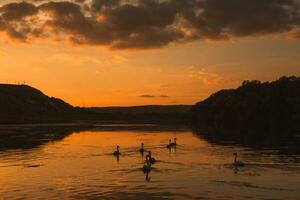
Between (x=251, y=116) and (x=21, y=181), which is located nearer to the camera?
(x=21, y=181)

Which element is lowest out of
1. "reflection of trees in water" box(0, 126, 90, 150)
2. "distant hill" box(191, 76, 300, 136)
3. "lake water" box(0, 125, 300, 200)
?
"lake water" box(0, 125, 300, 200)

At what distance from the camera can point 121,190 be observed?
44094mm

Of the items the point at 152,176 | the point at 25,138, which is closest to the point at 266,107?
the point at 25,138

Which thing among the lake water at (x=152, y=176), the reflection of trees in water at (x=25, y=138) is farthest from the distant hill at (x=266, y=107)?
the lake water at (x=152, y=176)

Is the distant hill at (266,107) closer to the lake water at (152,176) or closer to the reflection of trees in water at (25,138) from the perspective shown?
the reflection of trees in water at (25,138)

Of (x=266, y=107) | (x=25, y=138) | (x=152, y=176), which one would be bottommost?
(x=152, y=176)

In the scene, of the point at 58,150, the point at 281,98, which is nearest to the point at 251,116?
the point at 281,98

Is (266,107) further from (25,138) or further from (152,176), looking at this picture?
(152,176)

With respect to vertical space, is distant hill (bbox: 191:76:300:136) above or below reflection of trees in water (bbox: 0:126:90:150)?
above

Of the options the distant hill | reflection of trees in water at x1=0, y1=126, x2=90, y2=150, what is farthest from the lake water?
the distant hill

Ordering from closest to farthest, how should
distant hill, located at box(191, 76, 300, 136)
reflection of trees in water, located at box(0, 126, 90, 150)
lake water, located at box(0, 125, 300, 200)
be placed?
lake water, located at box(0, 125, 300, 200), reflection of trees in water, located at box(0, 126, 90, 150), distant hill, located at box(191, 76, 300, 136)

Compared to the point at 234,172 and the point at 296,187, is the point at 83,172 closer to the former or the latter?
the point at 234,172

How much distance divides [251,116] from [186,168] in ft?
394

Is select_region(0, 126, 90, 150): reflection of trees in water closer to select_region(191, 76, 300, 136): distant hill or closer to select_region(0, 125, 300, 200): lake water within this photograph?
select_region(0, 125, 300, 200): lake water
